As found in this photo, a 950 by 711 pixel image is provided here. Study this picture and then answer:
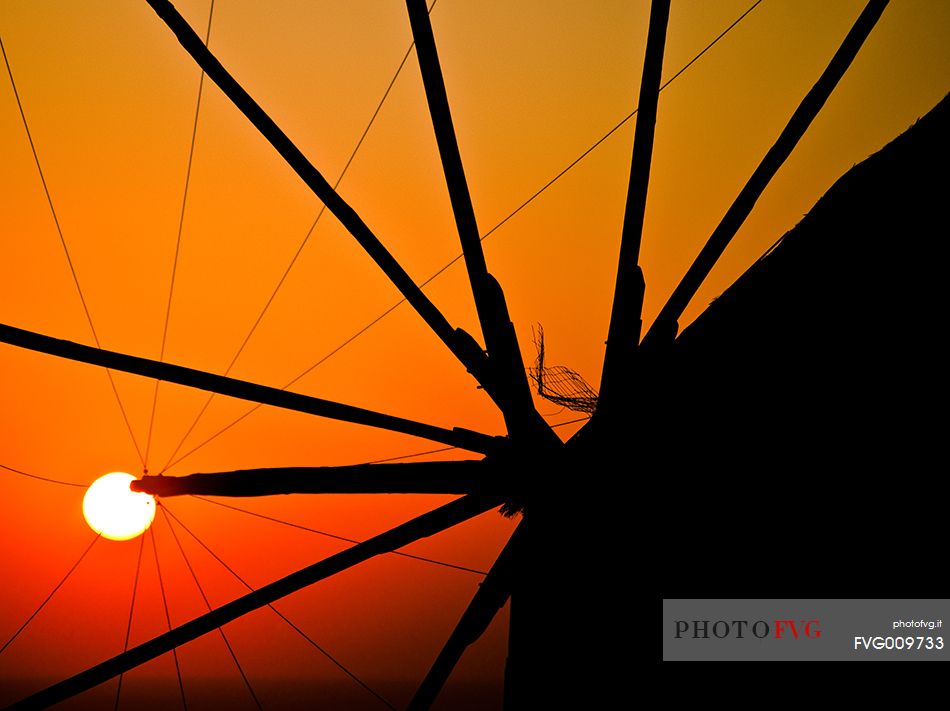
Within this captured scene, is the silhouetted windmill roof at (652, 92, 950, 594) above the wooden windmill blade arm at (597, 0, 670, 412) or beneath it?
beneath

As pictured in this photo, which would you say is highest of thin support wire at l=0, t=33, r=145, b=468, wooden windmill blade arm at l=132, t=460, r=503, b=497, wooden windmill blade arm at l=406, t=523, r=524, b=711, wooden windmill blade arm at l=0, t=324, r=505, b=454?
thin support wire at l=0, t=33, r=145, b=468

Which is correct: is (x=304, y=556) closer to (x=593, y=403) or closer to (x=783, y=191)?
(x=593, y=403)

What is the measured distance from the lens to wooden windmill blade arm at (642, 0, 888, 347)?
289cm

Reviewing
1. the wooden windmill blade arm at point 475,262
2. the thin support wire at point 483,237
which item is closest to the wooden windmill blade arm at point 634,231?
the wooden windmill blade arm at point 475,262

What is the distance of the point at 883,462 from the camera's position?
→ 194 centimetres

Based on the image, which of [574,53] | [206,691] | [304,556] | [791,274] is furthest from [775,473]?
Answer: [206,691]

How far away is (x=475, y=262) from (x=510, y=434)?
0.84 metres

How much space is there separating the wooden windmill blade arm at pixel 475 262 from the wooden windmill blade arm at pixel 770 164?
646 mm

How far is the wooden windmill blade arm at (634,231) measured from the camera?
286 centimetres

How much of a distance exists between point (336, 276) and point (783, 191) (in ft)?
13.4

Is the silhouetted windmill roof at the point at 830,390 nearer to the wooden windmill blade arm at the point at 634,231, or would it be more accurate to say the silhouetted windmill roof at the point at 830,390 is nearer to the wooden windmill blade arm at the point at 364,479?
the wooden windmill blade arm at the point at 634,231

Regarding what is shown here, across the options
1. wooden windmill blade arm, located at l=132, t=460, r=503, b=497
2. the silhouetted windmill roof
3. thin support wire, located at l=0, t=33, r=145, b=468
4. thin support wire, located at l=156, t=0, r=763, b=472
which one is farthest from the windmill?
thin support wire, located at l=0, t=33, r=145, b=468

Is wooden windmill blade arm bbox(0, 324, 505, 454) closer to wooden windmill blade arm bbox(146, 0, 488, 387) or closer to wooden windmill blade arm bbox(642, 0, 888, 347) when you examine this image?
wooden windmill blade arm bbox(146, 0, 488, 387)

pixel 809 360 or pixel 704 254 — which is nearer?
pixel 809 360
